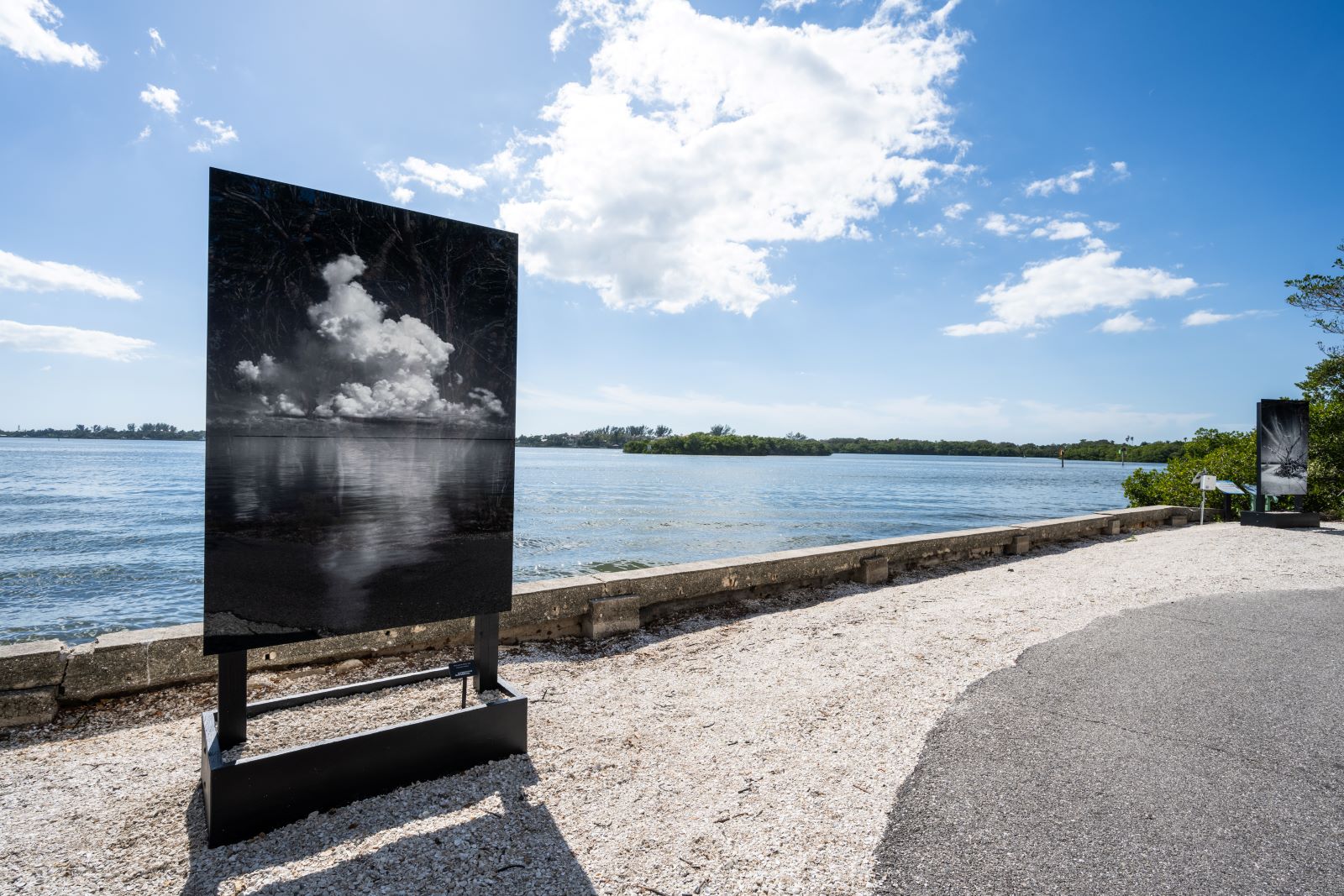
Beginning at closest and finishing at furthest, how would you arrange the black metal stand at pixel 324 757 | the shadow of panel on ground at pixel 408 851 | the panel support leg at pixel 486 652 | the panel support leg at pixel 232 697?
1. the shadow of panel on ground at pixel 408 851
2. the black metal stand at pixel 324 757
3. the panel support leg at pixel 232 697
4. the panel support leg at pixel 486 652

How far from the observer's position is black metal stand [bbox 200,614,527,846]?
274 centimetres

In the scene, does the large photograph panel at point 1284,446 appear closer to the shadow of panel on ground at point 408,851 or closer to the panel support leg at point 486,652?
the panel support leg at point 486,652

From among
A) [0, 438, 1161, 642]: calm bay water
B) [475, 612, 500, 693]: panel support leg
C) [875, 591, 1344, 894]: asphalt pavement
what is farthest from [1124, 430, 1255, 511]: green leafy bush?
[475, 612, 500, 693]: panel support leg

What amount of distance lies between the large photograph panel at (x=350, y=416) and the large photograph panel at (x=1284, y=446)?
1743 centimetres

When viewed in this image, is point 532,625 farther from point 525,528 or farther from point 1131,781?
point 525,528

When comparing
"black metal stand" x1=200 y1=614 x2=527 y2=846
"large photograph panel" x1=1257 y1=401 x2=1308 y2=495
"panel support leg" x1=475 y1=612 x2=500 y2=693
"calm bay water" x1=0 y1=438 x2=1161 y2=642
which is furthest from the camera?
"large photograph panel" x1=1257 y1=401 x2=1308 y2=495

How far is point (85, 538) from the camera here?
1802 centimetres

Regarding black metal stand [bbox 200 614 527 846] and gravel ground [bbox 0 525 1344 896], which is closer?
gravel ground [bbox 0 525 1344 896]

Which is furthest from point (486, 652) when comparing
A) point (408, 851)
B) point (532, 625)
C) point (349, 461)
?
point (532, 625)

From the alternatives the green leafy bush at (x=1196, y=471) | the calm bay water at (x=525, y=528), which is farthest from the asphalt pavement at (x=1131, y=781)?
the green leafy bush at (x=1196, y=471)

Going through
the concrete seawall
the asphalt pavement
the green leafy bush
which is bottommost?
the asphalt pavement

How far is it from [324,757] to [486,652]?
0.96m

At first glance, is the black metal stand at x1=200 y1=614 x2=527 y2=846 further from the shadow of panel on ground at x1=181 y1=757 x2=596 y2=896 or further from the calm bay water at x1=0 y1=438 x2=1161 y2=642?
the calm bay water at x1=0 y1=438 x2=1161 y2=642

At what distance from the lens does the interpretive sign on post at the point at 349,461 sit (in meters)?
2.78
